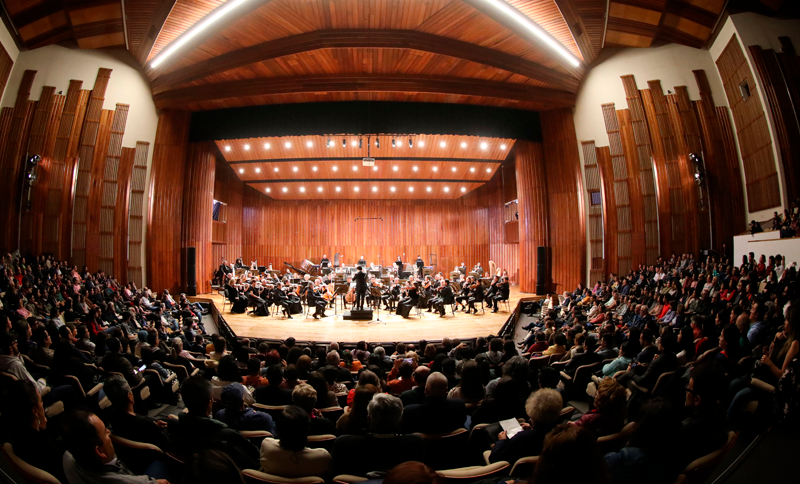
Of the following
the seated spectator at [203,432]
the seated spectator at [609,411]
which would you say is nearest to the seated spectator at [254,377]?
the seated spectator at [203,432]

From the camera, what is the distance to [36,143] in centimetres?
968

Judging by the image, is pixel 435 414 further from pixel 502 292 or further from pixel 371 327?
pixel 502 292

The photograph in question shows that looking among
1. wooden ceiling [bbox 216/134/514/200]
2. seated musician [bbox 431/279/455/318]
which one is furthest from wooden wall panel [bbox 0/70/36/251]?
seated musician [bbox 431/279/455/318]

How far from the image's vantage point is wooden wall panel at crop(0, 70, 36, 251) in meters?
8.93

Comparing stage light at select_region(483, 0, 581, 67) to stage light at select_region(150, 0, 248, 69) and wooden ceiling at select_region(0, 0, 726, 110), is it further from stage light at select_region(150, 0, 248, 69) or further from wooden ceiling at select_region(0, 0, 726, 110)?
stage light at select_region(150, 0, 248, 69)

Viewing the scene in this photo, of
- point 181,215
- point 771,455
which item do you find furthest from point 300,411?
point 181,215

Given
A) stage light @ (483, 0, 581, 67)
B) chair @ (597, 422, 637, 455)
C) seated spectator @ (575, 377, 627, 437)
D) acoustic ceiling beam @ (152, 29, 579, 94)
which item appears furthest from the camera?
acoustic ceiling beam @ (152, 29, 579, 94)

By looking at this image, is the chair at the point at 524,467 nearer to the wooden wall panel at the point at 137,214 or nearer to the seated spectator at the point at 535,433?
the seated spectator at the point at 535,433

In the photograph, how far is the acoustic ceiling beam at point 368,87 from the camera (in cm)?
1148

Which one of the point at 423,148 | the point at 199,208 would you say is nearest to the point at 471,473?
the point at 199,208

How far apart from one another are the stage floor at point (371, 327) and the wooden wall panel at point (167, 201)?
2.53m

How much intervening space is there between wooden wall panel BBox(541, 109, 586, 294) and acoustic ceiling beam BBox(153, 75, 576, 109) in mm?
1159

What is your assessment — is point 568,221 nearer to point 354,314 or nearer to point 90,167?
point 354,314

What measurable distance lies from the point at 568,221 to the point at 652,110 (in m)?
3.79
